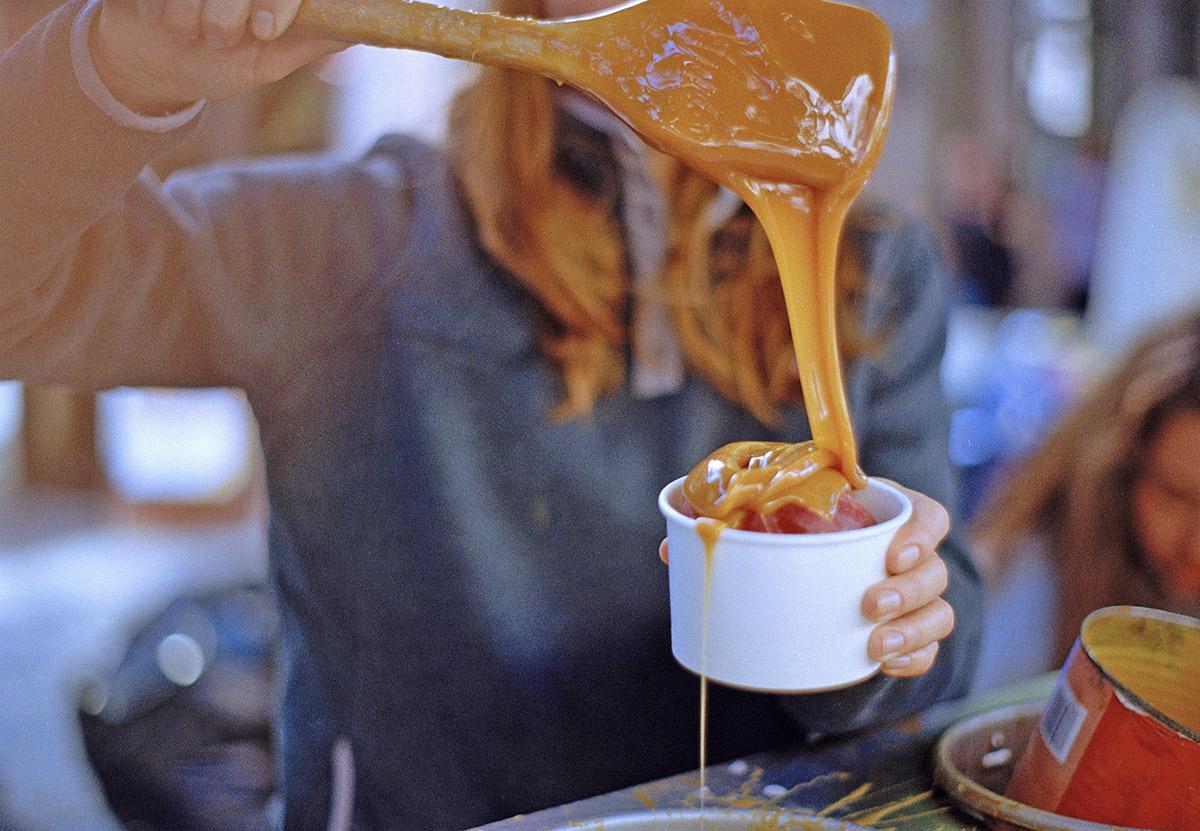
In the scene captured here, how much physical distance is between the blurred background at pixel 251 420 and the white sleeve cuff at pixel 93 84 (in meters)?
0.56

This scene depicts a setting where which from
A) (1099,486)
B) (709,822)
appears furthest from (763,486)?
(1099,486)

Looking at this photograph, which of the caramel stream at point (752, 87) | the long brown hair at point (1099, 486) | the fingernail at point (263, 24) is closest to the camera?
the fingernail at point (263, 24)

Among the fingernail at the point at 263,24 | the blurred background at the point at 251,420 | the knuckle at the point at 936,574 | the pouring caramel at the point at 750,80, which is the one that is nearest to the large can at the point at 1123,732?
the knuckle at the point at 936,574

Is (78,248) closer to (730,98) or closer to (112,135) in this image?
(112,135)

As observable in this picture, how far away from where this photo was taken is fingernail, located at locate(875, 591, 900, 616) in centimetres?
95

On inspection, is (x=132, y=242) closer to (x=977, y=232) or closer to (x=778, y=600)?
(x=778, y=600)

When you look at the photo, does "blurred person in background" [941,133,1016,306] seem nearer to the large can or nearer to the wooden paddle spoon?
the large can

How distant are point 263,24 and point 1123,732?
95 cm

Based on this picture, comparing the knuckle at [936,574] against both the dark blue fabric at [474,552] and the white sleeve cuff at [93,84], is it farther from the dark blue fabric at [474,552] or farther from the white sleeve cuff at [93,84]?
the white sleeve cuff at [93,84]

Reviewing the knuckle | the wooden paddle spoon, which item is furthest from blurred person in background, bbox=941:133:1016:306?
the wooden paddle spoon

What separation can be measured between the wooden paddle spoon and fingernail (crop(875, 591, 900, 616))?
0.39 metres

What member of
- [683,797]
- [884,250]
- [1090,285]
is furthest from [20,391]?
[1090,285]

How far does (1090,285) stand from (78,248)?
157 inches

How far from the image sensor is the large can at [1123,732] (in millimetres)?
907
